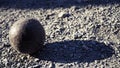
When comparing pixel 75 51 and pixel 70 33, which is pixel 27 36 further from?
pixel 70 33

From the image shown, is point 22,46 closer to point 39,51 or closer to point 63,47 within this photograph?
point 39,51

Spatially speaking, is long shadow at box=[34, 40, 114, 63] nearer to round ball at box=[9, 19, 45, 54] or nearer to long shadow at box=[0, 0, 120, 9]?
round ball at box=[9, 19, 45, 54]

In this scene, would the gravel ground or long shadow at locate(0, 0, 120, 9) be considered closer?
the gravel ground

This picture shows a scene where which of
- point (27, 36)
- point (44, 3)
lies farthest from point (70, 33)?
point (44, 3)

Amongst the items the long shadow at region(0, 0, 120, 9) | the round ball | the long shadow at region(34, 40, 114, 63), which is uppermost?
the long shadow at region(0, 0, 120, 9)

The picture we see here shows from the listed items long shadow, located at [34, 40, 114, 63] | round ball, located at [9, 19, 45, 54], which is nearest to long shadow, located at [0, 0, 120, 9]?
long shadow, located at [34, 40, 114, 63]

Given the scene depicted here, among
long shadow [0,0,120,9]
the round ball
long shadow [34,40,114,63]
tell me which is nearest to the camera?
the round ball

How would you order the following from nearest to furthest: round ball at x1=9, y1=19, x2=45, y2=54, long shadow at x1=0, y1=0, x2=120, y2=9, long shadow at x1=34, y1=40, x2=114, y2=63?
1. round ball at x1=9, y1=19, x2=45, y2=54
2. long shadow at x1=34, y1=40, x2=114, y2=63
3. long shadow at x1=0, y1=0, x2=120, y2=9
